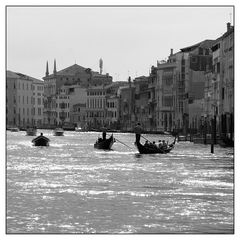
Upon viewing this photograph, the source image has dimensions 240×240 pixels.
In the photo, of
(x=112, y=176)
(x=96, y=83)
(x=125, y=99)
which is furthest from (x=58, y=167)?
(x=96, y=83)

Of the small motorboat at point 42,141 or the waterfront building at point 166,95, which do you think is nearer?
the small motorboat at point 42,141

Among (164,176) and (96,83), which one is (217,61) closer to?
(164,176)

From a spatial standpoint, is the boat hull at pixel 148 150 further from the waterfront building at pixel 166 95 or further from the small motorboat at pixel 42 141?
the waterfront building at pixel 166 95

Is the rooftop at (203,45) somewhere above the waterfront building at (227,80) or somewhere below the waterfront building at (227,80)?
above

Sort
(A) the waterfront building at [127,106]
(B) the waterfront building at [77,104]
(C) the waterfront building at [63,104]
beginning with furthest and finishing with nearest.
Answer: (C) the waterfront building at [63,104] → (B) the waterfront building at [77,104] → (A) the waterfront building at [127,106]

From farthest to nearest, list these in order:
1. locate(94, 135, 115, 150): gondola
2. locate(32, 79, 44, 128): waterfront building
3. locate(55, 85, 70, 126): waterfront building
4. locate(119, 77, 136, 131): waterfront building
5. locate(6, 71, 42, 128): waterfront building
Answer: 1. locate(32, 79, 44, 128): waterfront building
2. locate(55, 85, 70, 126): waterfront building
3. locate(6, 71, 42, 128): waterfront building
4. locate(119, 77, 136, 131): waterfront building
5. locate(94, 135, 115, 150): gondola

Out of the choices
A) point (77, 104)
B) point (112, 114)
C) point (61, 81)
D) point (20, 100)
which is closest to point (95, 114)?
point (112, 114)

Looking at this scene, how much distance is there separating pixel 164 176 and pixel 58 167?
16.8 feet

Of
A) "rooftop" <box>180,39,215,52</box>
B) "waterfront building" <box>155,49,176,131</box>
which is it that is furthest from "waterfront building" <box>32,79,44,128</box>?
"rooftop" <box>180,39,215,52</box>

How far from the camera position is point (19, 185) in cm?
1955

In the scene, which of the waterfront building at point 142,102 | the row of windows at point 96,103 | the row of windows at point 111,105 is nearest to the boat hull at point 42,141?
the waterfront building at point 142,102

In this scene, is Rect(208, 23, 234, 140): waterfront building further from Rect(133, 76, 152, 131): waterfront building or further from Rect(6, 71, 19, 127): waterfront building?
Rect(6, 71, 19, 127): waterfront building

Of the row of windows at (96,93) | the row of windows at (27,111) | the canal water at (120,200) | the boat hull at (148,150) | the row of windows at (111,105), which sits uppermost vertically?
the row of windows at (96,93)

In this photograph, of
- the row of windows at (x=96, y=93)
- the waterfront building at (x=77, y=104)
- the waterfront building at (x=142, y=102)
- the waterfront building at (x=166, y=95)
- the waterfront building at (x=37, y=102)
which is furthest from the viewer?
the waterfront building at (x=37, y=102)
